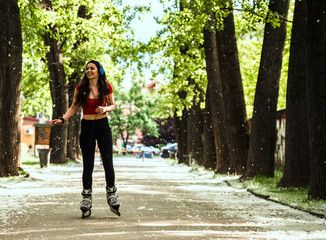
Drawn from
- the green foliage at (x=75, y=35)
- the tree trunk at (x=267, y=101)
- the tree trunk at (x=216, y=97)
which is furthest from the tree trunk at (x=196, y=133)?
the tree trunk at (x=267, y=101)

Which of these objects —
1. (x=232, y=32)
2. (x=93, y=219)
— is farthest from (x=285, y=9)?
(x=93, y=219)

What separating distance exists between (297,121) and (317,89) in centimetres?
277

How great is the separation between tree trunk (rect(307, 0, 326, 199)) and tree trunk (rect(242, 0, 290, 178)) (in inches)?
218

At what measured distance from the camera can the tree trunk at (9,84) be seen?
1599cm

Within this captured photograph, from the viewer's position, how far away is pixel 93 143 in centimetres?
796

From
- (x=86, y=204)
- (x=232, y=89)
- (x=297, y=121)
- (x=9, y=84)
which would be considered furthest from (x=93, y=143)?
(x=232, y=89)

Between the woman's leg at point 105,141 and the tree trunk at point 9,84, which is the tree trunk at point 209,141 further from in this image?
the woman's leg at point 105,141

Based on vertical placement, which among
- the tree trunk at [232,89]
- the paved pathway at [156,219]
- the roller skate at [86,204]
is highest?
the tree trunk at [232,89]

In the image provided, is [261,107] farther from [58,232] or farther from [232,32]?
[58,232]

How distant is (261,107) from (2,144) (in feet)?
23.3

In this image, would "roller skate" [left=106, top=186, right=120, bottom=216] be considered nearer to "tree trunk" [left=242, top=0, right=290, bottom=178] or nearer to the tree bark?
"tree trunk" [left=242, top=0, right=290, bottom=178]

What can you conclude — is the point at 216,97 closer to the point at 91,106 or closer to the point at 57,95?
the point at 57,95

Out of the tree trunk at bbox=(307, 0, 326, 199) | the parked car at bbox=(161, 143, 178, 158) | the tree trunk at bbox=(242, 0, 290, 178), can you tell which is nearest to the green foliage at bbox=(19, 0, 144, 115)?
the tree trunk at bbox=(242, 0, 290, 178)

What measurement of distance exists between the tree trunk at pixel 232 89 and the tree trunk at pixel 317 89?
729cm
